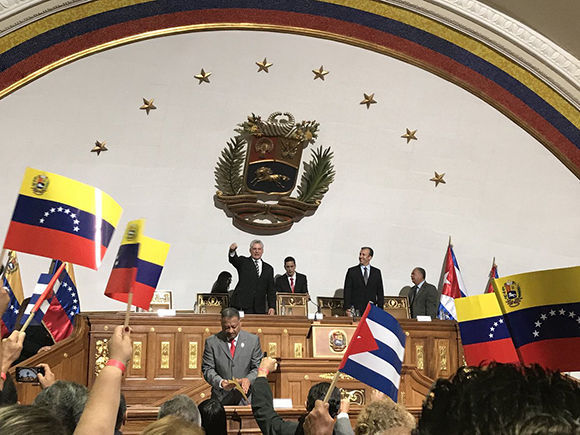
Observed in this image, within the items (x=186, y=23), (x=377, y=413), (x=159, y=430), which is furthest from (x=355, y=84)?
(x=159, y=430)

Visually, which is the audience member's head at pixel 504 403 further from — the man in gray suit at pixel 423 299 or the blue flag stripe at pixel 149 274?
the man in gray suit at pixel 423 299

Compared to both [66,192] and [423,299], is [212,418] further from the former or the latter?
[423,299]

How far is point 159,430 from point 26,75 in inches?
321

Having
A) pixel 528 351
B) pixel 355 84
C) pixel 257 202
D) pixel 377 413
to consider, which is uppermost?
pixel 355 84

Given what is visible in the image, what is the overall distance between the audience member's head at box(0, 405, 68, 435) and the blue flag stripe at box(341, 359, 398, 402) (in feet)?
8.25

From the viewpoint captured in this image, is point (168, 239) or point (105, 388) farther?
point (168, 239)

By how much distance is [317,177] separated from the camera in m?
10.2

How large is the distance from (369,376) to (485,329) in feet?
2.17

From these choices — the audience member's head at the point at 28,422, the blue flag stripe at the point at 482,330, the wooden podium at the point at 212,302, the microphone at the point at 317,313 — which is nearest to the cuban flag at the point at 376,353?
the blue flag stripe at the point at 482,330

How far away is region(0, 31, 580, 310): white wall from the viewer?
368 inches

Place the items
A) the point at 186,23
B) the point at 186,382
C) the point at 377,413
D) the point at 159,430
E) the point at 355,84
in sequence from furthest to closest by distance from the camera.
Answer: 1. the point at 355,84
2. the point at 186,23
3. the point at 186,382
4. the point at 377,413
5. the point at 159,430

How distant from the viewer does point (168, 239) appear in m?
9.72

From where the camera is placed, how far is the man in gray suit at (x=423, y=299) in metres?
9.75

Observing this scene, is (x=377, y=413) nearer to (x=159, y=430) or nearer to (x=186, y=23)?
(x=159, y=430)
